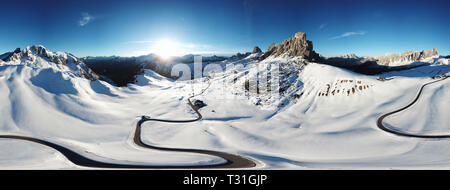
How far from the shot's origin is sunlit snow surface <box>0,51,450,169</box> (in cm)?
3375

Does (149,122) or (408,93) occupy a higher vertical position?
(408,93)

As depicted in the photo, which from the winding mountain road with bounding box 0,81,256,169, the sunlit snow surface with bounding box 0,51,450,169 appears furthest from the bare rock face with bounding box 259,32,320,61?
the winding mountain road with bounding box 0,81,256,169

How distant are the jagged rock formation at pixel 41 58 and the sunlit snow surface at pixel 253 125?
118 feet

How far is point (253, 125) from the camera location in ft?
198

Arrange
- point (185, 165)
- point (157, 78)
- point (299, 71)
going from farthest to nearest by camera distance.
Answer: point (157, 78), point (299, 71), point (185, 165)

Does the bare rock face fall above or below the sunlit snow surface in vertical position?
above

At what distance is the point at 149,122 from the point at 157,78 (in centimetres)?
12951

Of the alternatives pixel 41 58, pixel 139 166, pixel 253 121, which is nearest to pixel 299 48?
pixel 253 121

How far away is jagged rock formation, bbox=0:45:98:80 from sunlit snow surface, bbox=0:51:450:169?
3603cm

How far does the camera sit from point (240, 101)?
8719 centimetres

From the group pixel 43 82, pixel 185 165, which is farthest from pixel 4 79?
pixel 185 165

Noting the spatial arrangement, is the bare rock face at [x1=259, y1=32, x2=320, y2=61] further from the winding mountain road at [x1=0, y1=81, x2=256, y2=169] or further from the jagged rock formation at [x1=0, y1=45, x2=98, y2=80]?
the jagged rock formation at [x1=0, y1=45, x2=98, y2=80]

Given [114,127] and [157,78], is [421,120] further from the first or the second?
[157,78]

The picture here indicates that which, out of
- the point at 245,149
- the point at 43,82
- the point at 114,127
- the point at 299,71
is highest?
the point at 299,71
